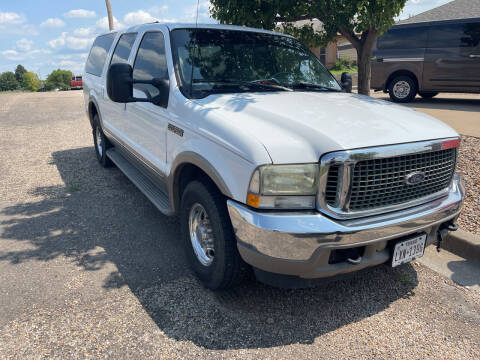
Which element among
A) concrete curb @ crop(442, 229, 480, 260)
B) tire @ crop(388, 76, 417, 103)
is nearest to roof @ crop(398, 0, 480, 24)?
tire @ crop(388, 76, 417, 103)

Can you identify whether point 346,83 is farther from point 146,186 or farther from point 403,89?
point 403,89

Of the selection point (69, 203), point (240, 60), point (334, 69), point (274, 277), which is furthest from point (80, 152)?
point (334, 69)

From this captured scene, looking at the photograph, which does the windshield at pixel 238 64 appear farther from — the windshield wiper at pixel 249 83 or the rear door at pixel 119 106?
the rear door at pixel 119 106

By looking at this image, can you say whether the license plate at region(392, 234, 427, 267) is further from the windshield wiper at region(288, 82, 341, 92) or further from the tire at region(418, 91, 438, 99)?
the tire at region(418, 91, 438, 99)

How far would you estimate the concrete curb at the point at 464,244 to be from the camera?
12.1 ft

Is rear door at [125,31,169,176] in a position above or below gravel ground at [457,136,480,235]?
above

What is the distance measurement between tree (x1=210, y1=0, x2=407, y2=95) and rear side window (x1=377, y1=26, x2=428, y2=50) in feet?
20.5

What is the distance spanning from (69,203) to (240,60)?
114 inches

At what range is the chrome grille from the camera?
2.47 metres

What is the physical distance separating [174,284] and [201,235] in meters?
0.47

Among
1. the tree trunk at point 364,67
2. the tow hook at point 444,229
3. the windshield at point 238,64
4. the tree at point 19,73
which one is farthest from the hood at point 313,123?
the tree at point 19,73

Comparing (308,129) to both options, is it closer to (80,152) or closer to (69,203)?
(69,203)

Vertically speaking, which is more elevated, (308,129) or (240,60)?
(240,60)

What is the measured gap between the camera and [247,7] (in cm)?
594
